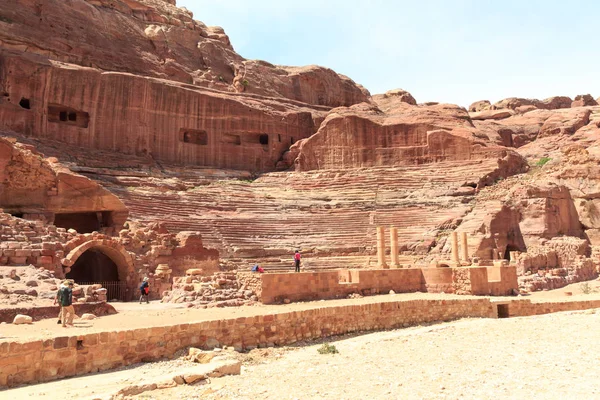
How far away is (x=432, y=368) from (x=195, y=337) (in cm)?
459

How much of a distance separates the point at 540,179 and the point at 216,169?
2088 cm

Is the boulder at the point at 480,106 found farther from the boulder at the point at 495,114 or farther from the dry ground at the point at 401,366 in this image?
the dry ground at the point at 401,366

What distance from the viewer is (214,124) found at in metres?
36.8

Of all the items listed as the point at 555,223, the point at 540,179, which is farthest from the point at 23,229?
the point at 540,179

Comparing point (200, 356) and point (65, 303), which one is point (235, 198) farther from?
point (200, 356)

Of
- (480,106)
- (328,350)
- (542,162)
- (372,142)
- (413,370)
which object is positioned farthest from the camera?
(480,106)

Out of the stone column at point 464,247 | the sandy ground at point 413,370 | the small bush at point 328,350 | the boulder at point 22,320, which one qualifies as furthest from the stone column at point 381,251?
the boulder at point 22,320

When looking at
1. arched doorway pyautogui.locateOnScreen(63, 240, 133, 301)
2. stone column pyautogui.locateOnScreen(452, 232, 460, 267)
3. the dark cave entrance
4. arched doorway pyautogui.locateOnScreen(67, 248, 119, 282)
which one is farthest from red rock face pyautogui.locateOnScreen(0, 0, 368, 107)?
stone column pyautogui.locateOnScreen(452, 232, 460, 267)

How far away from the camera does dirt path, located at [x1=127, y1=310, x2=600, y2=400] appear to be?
25.1ft

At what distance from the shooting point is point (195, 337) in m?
10.5

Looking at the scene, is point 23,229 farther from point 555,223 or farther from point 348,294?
point 555,223

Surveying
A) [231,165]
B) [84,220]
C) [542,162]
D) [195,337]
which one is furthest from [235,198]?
[542,162]

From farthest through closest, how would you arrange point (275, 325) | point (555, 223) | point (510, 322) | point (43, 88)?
point (43, 88) → point (555, 223) → point (510, 322) → point (275, 325)

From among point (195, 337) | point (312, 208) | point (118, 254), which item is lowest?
point (195, 337)
